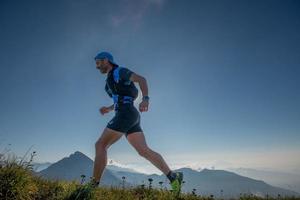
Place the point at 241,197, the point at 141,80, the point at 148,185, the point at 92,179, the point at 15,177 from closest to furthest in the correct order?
1. the point at 15,177
2. the point at 92,179
3. the point at 141,80
4. the point at 148,185
5. the point at 241,197

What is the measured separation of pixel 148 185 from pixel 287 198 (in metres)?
5.24

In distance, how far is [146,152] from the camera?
23.5 feet

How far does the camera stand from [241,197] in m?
10.3

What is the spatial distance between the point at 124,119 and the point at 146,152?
875mm

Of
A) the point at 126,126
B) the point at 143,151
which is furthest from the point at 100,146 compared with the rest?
the point at 143,151

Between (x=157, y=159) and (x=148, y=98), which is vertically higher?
(x=148, y=98)

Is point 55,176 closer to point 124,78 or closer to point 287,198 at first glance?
point 124,78

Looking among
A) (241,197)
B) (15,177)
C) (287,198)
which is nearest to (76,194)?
(15,177)

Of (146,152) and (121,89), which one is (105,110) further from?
(146,152)

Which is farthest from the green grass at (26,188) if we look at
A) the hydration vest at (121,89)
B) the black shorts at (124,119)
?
the hydration vest at (121,89)

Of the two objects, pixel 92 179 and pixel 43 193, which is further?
pixel 92 179

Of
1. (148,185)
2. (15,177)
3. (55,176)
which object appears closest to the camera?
(15,177)

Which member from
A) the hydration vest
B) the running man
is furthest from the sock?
the hydration vest

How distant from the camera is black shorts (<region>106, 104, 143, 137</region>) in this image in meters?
7.04
